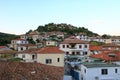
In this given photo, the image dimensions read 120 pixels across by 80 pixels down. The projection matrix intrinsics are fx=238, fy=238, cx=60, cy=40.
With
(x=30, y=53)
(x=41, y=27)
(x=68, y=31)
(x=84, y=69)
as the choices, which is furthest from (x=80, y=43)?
(x=41, y=27)

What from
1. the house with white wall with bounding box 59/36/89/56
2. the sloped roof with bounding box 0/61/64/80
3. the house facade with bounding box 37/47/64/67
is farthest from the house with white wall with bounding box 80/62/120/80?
the house with white wall with bounding box 59/36/89/56

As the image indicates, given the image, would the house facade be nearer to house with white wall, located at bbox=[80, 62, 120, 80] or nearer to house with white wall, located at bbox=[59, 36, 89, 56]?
house with white wall, located at bbox=[80, 62, 120, 80]

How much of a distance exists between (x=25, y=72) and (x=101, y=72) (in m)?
15.6

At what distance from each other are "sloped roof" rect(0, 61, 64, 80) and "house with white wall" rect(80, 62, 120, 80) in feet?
42.8

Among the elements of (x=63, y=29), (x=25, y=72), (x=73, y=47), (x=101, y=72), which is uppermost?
(x=63, y=29)

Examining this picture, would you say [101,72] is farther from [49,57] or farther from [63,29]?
[63,29]

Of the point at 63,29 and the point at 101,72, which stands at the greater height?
the point at 63,29

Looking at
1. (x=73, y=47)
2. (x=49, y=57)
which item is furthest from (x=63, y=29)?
(x=49, y=57)

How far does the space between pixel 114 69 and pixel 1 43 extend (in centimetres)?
4971

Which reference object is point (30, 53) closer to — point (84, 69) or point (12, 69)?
point (84, 69)

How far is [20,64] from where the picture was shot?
13.4 metres

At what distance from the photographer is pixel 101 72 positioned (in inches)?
1038

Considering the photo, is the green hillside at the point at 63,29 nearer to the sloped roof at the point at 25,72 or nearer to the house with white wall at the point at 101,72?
the house with white wall at the point at 101,72

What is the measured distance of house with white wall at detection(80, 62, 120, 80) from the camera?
26078 mm
